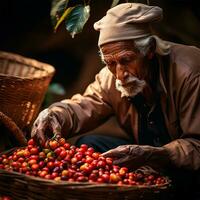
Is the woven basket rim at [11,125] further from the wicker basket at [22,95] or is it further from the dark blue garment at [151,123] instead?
the dark blue garment at [151,123]

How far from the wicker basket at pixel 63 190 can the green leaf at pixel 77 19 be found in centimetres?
138

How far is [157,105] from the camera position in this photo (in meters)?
4.34

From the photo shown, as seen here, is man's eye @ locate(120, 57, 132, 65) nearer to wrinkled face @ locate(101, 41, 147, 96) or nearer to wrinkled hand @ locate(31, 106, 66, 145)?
wrinkled face @ locate(101, 41, 147, 96)

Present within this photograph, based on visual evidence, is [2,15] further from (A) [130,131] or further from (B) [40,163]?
(B) [40,163]

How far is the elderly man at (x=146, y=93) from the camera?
Answer: 12.9 ft

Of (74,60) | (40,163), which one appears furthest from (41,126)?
(74,60)

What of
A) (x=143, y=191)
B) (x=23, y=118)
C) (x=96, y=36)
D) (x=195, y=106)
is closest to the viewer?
(x=143, y=191)

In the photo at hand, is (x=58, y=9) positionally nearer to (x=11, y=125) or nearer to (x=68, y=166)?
(x=11, y=125)

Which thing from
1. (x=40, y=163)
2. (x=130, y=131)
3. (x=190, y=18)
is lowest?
(x=130, y=131)

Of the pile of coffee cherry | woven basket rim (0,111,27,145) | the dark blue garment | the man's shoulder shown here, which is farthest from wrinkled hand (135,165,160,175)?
woven basket rim (0,111,27,145)

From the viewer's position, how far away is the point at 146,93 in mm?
4285

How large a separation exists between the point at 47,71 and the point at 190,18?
1.64 metres

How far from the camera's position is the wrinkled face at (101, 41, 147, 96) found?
4.05 meters

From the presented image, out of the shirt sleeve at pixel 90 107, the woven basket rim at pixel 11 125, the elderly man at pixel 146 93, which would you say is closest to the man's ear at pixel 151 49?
the elderly man at pixel 146 93
